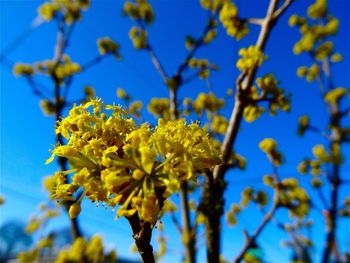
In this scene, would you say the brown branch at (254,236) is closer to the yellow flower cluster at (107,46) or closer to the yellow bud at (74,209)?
the yellow bud at (74,209)

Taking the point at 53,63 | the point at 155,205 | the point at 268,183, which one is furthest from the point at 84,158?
the point at 53,63

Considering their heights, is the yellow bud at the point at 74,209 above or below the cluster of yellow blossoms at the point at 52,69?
below

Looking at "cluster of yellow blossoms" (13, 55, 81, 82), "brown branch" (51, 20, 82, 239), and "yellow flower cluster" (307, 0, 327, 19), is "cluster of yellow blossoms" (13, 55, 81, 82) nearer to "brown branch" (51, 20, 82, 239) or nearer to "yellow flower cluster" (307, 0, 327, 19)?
"brown branch" (51, 20, 82, 239)

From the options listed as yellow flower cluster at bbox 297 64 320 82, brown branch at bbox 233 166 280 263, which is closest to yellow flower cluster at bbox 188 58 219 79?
brown branch at bbox 233 166 280 263

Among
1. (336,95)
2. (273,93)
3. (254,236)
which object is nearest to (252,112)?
(273,93)

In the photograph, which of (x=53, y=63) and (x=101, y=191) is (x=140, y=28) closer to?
(x=53, y=63)

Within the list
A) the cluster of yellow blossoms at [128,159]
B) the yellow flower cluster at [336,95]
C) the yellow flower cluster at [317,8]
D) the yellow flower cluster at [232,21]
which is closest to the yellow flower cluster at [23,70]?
the yellow flower cluster at [232,21]

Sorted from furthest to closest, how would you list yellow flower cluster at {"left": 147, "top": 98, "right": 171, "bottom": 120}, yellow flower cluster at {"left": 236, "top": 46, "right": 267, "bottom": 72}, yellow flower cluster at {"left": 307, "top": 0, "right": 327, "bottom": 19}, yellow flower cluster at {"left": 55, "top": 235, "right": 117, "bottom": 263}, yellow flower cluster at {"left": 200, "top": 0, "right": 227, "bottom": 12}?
yellow flower cluster at {"left": 307, "top": 0, "right": 327, "bottom": 19}
yellow flower cluster at {"left": 200, "top": 0, "right": 227, "bottom": 12}
yellow flower cluster at {"left": 147, "top": 98, "right": 171, "bottom": 120}
yellow flower cluster at {"left": 55, "top": 235, "right": 117, "bottom": 263}
yellow flower cluster at {"left": 236, "top": 46, "right": 267, "bottom": 72}
